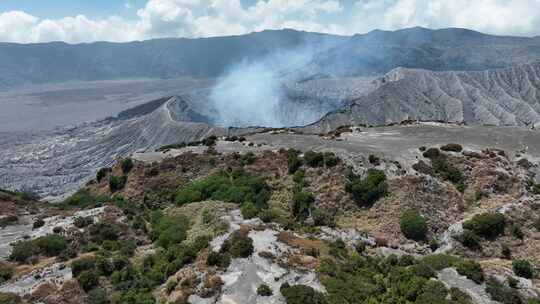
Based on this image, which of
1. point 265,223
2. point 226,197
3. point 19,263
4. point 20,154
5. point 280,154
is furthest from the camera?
point 20,154

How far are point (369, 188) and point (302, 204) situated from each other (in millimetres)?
5483

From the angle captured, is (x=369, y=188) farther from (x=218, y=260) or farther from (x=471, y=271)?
(x=218, y=260)

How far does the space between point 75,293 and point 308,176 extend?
2275 cm

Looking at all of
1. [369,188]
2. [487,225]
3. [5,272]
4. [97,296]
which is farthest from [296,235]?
[5,272]

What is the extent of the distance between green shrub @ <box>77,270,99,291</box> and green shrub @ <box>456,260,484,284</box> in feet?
61.7

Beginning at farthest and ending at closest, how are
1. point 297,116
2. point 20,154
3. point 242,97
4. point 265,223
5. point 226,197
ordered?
point 242,97 < point 297,116 < point 20,154 < point 226,197 < point 265,223

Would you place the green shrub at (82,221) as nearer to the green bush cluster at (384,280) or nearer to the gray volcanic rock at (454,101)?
the green bush cluster at (384,280)

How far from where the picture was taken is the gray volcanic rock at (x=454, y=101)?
139 metres

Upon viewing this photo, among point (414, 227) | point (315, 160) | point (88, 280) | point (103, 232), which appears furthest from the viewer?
point (315, 160)

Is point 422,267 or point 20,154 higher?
point 422,267

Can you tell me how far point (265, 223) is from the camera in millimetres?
29391

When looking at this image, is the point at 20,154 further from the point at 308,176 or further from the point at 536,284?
the point at 536,284

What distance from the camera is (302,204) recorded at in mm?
35750

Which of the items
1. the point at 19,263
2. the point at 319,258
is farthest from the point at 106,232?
the point at 319,258
